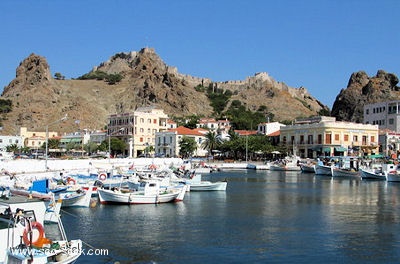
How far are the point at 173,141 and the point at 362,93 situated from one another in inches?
2978

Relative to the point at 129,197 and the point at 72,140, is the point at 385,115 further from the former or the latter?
the point at 129,197

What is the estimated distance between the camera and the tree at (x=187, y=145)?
120 meters

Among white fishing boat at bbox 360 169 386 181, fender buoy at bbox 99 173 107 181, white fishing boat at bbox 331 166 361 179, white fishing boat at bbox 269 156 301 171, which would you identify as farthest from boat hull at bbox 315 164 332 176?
fender buoy at bbox 99 173 107 181

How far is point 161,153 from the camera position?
4993 inches

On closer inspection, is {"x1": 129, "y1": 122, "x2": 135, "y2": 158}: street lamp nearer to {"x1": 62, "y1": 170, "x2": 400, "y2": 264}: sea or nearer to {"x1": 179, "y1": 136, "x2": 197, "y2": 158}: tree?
{"x1": 179, "y1": 136, "x2": 197, "y2": 158}: tree

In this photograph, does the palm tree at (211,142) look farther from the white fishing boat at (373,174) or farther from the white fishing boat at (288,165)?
the white fishing boat at (373,174)

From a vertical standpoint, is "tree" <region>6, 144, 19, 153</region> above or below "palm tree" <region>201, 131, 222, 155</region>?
below

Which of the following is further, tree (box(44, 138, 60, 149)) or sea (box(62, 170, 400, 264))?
tree (box(44, 138, 60, 149))

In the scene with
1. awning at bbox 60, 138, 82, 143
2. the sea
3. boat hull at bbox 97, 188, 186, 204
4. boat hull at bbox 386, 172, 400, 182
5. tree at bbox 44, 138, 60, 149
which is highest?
awning at bbox 60, 138, 82, 143

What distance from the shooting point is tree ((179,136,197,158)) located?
119750 millimetres

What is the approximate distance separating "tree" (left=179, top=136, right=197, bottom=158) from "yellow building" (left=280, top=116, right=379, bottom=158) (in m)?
23.1

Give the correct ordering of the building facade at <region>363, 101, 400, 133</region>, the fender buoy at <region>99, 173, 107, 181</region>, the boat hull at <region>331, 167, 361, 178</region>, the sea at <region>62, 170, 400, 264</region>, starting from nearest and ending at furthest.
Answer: the sea at <region>62, 170, 400, 264</region> → the fender buoy at <region>99, 173, 107, 181</region> → the boat hull at <region>331, 167, 361, 178</region> → the building facade at <region>363, 101, 400, 133</region>

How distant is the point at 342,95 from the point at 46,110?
9939cm

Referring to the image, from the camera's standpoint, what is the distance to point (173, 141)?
124 meters
